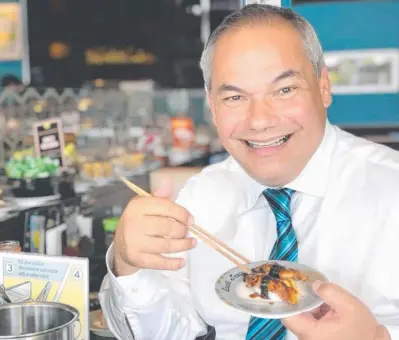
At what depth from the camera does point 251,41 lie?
1448 mm

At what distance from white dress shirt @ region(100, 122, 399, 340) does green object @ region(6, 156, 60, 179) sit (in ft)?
3.42

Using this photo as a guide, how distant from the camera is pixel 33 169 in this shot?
104 inches

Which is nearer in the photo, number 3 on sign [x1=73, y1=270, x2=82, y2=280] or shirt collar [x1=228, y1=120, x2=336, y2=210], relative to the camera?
number 3 on sign [x1=73, y1=270, x2=82, y2=280]

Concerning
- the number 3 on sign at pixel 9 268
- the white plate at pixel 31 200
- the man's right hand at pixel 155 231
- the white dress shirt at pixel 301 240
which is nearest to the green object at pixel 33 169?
the white plate at pixel 31 200

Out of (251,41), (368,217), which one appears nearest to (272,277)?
(368,217)

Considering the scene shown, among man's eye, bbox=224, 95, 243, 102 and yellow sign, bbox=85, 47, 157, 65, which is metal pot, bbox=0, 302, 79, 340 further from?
yellow sign, bbox=85, 47, 157, 65

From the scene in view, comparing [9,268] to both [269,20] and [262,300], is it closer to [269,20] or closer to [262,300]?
[262,300]

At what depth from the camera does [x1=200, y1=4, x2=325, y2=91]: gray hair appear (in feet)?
4.88

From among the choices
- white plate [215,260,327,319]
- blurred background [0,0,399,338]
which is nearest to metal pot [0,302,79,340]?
white plate [215,260,327,319]

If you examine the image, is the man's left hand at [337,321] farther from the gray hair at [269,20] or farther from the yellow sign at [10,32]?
the yellow sign at [10,32]

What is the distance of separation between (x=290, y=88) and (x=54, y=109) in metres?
3.83

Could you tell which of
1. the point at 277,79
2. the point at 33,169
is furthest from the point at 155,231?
the point at 33,169

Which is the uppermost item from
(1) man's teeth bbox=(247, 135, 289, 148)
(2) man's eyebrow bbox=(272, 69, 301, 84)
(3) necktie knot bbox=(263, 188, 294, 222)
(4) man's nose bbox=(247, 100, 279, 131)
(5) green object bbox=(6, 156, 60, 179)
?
(2) man's eyebrow bbox=(272, 69, 301, 84)

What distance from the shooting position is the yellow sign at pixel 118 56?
30.8ft
